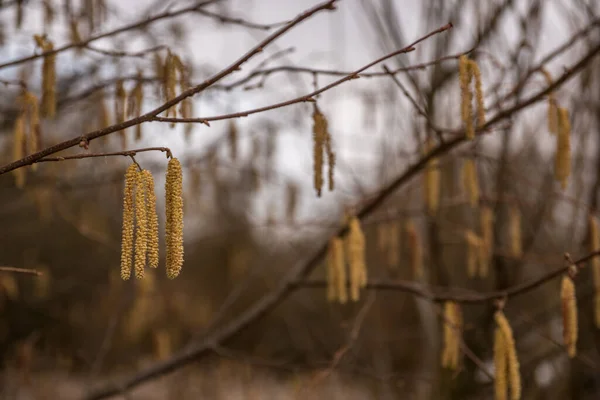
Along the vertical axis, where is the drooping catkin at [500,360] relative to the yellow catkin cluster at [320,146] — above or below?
below

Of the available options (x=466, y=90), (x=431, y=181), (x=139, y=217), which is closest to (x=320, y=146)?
(x=466, y=90)

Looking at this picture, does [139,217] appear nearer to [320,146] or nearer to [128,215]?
[128,215]

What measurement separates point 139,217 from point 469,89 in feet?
3.37

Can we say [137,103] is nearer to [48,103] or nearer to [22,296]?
[48,103]

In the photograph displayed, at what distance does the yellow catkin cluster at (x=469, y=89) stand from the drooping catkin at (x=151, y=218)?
0.95m

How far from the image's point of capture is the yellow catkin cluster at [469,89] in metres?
1.62

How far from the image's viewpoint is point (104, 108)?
2.50m

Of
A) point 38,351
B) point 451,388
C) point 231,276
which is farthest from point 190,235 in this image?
point 451,388

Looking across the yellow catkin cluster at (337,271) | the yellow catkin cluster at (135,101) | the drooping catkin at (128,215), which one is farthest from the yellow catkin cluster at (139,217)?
the yellow catkin cluster at (337,271)

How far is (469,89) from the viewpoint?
1.67m

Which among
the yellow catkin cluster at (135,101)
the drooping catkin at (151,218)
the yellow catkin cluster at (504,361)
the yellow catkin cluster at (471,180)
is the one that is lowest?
the yellow catkin cluster at (504,361)

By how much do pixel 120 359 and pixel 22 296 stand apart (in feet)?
4.71

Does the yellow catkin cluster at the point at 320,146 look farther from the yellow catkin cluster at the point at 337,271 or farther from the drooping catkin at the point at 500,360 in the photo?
the drooping catkin at the point at 500,360

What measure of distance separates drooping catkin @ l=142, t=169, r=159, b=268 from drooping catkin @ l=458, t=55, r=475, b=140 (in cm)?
95
